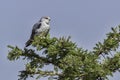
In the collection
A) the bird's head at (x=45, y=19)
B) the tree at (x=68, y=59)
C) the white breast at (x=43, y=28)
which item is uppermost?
the bird's head at (x=45, y=19)

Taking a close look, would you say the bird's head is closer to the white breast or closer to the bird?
the bird

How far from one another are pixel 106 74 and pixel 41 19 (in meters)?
9.21

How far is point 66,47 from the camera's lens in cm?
1073

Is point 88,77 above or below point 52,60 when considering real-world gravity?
below

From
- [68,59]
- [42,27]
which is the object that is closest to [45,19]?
[42,27]

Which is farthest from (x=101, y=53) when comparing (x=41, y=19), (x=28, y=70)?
(x=41, y=19)

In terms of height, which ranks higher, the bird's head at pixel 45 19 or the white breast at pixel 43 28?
the bird's head at pixel 45 19

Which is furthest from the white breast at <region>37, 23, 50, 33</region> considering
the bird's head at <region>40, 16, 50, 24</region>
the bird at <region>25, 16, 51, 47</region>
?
the bird's head at <region>40, 16, 50, 24</region>

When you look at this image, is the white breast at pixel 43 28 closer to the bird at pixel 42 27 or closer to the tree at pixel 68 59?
the bird at pixel 42 27

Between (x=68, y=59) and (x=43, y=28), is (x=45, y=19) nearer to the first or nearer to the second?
(x=43, y=28)

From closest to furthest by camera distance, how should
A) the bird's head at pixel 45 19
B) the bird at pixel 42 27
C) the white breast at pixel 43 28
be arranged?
the bird at pixel 42 27
the white breast at pixel 43 28
the bird's head at pixel 45 19

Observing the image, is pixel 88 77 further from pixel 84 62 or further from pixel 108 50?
pixel 108 50

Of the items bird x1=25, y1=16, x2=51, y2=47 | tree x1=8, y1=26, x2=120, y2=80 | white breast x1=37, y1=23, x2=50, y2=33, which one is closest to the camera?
tree x1=8, y1=26, x2=120, y2=80

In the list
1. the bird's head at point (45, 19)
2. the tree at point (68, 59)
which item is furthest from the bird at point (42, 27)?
the tree at point (68, 59)
